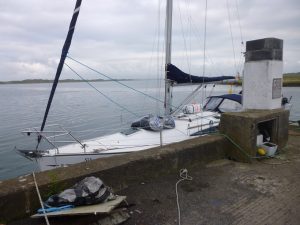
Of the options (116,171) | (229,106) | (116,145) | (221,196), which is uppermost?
(229,106)

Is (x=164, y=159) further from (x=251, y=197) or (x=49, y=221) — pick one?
(x=49, y=221)

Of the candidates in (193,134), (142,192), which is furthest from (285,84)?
(142,192)

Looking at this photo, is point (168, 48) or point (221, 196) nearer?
point (221, 196)

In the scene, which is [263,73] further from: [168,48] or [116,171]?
[168,48]

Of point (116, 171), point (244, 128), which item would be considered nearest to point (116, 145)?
point (244, 128)

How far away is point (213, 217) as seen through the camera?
356cm

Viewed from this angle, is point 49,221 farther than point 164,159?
No

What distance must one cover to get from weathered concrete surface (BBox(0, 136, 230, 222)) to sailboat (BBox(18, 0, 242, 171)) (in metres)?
2.06

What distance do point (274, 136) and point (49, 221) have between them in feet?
17.0

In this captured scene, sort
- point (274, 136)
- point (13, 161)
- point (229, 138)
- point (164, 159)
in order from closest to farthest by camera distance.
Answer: point (164, 159)
point (229, 138)
point (274, 136)
point (13, 161)

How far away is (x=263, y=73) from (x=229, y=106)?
631 centimetres

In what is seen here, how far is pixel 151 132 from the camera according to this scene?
9984mm

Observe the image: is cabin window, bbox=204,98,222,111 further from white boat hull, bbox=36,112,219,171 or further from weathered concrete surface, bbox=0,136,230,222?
weathered concrete surface, bbox=0,136,230,222

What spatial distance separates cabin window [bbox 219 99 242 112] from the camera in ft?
39.7
